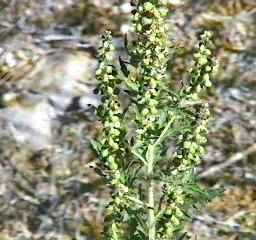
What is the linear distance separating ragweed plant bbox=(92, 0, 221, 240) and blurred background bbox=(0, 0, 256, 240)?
79.5 inches

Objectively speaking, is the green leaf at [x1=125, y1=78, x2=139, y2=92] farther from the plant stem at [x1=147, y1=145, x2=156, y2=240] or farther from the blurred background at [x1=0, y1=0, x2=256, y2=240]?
the blurred background at [x1=0, y1=0, x2=256, y2=240]

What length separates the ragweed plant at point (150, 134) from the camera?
6.72 ft

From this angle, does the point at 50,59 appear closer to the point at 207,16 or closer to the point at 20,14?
the point at 20,14

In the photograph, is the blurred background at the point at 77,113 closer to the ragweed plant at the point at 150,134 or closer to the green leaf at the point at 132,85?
the ragweed plant at the point at 150,134

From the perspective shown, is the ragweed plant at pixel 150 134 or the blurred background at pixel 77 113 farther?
the blurred background at pixel 77 113

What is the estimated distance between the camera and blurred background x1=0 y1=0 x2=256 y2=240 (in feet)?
14.2

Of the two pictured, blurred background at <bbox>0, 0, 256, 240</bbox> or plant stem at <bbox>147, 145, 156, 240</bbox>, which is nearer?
plant stem at <bbox>147, 145, 156, 240</bbox>

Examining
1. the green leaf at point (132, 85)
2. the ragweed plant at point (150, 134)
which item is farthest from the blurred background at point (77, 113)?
the green leaf at point (132, 85)

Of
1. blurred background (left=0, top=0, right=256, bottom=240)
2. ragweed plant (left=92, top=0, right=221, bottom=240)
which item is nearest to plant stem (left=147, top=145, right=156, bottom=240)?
ragweed plant (left=92, top=0, right=221, bottom=240)

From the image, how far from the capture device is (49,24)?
536 cm

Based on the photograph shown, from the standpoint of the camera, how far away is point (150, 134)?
211 centimetres

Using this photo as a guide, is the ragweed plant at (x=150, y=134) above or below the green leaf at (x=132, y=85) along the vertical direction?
below

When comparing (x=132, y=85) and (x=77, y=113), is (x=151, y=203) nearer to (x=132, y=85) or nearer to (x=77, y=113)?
(x=132, y=85)

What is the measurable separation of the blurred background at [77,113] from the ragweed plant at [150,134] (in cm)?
202
